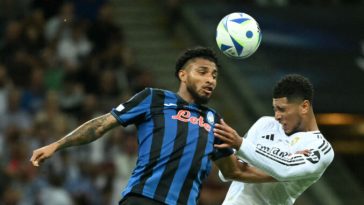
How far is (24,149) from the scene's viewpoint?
1117 centimetres

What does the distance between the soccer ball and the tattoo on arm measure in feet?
3.43

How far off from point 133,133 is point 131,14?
351cm

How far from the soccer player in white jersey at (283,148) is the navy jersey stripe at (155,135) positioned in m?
0.39

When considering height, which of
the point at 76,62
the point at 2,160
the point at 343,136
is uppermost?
the point at 76,62

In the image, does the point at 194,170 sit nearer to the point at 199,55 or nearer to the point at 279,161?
the point at 279,161

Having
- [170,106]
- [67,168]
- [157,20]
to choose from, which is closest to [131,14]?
[157,20]

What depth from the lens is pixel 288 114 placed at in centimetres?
705

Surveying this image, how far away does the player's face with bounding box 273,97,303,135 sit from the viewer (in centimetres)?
704

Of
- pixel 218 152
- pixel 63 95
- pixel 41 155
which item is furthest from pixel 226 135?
pixel 63 95

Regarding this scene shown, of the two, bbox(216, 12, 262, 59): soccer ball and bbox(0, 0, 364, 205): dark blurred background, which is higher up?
bbox(216, 12, 262, 59): soccer ball

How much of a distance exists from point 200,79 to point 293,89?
2.29ft

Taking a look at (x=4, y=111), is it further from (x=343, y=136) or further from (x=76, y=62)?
(x=343, y=136)

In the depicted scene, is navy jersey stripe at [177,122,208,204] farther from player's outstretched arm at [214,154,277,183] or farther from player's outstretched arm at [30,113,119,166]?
player's outstretched arm at [30,113,119,166]

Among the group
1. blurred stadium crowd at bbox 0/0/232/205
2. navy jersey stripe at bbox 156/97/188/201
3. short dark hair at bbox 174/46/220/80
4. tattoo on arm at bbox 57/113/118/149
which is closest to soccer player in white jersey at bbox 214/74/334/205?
navy jersey stripe at bbox 156/97/188/201
